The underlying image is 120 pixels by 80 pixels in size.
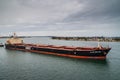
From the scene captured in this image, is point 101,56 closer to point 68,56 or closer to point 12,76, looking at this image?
point 68,56

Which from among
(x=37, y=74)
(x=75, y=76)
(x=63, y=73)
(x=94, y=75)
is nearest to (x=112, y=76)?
(x=94, y=75)

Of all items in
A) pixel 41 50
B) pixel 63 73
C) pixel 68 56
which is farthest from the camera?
pixel 41 50

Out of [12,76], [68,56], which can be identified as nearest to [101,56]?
[68,56]

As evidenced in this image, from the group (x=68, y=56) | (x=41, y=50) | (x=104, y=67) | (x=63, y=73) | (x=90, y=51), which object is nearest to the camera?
(x=63, y=73)

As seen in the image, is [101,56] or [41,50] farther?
[41,50]

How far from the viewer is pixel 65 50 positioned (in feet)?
132

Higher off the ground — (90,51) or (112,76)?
Result: (90,51)

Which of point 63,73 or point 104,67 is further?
point 104,67

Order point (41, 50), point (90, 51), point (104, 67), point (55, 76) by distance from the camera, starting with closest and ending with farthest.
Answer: point (55, 76) < point (104, 67) < point (90, 51) < point (41, 50)

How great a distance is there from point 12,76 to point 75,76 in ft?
30.6

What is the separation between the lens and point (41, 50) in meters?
48.9

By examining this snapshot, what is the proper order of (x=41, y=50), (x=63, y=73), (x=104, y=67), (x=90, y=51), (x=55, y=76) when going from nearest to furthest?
(x=55, y=76)
(x=63, y=73)
(x=104, y=67)
(x=90, y=51)
(x=41, y=50)

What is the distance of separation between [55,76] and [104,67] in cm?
1078

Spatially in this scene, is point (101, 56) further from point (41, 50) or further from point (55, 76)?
point (41, 50)
